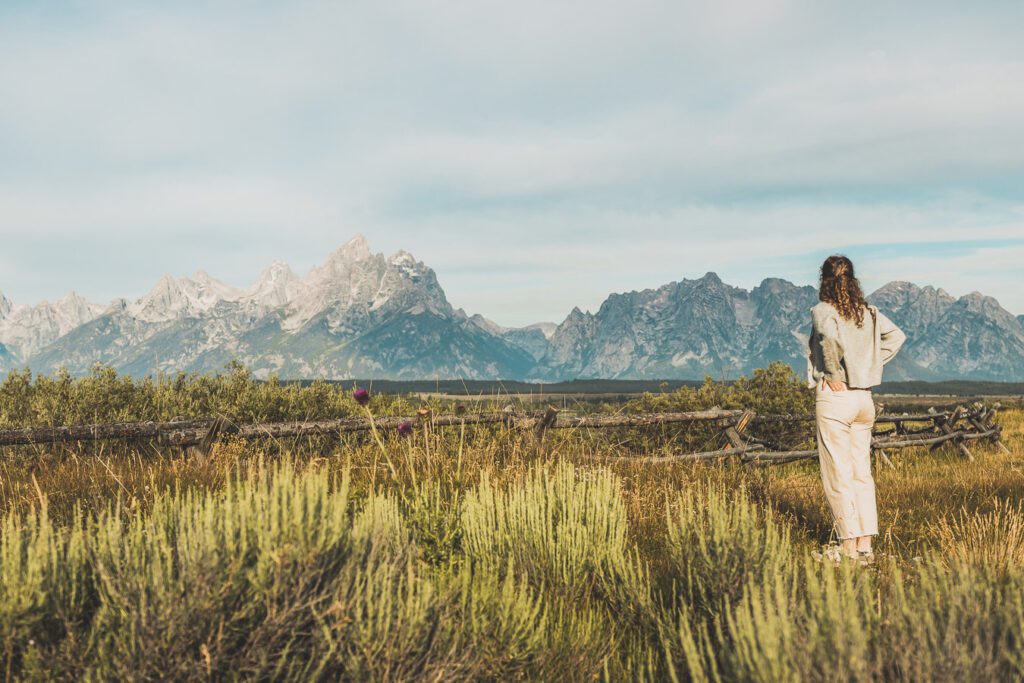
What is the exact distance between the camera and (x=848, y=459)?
5.64 m

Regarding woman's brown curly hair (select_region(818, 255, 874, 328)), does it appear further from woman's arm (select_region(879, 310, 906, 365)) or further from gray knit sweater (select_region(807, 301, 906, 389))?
woman's arm (select_region(879, 310, 906, 365))

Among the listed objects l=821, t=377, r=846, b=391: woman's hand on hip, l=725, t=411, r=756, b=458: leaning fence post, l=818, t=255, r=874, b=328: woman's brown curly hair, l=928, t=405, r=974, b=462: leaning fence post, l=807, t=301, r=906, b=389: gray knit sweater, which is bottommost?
l=928, t=405, r=974, b=462: leaning fence post

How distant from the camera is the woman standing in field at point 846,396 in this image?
18.3 feet

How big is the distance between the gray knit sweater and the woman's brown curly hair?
53 mm

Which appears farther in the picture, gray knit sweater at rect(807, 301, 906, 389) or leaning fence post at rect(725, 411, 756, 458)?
leaning fence post at rect(725, 411, 756, 458)

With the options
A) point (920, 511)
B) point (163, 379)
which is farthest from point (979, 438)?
point (163, 379)

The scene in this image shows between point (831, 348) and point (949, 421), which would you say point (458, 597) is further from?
point (949, 421)

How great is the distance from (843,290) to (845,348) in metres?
0.52

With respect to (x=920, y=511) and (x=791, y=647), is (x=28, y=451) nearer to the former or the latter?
(x=791, y=647)

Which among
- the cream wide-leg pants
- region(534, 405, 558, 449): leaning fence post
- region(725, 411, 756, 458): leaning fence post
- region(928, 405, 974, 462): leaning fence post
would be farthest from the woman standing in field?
region(928, 405, 974, 462): leaning fence post

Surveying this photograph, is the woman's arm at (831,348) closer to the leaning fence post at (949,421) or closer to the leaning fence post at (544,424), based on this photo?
the leaning fence post at (544,424)

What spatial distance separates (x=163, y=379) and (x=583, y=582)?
40.2ft

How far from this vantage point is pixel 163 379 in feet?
44.7

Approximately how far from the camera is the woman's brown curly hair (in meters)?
5.72
